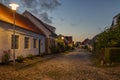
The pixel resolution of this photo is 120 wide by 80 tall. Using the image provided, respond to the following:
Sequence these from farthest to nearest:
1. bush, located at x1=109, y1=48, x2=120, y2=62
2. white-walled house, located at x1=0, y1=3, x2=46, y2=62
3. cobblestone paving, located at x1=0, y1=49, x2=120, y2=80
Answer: bush, located at x1=109, y1=48, x2=120, y2=62 < white-walled house, located at x1=0, y1=3, x2=46, y2=62 < cobblestone paving, located at x1=0, y1=49, x2=120, y2=80

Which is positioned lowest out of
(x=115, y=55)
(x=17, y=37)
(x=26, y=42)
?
(x=115, y=55)

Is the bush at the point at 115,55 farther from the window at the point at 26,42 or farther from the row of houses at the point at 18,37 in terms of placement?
the window at the point at 26,42

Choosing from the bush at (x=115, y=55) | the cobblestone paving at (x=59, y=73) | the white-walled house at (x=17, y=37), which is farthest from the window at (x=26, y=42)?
the bush at (x=115, y=55)

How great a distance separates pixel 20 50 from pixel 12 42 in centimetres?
250

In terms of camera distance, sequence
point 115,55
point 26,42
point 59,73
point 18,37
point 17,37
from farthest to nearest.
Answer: point 26,42, point 18,37, point 17,37, point 115,55, point 59,73

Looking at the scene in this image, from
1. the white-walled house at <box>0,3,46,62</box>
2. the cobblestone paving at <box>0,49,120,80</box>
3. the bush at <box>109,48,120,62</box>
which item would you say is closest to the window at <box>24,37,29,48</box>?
the white-walled house at <box>0,3,46,62</box>

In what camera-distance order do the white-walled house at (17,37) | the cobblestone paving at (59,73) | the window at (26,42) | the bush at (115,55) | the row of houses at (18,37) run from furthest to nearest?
the window at (26,42) → the bush at (115,55) → the row of houses at (18,37) → the white-walled house at (17,37) → the cobblestone paving at (59,73)

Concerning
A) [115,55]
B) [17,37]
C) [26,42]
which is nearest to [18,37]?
[17,37]

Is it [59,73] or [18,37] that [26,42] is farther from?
[59,73]

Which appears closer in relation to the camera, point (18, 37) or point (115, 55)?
point (115, 55)

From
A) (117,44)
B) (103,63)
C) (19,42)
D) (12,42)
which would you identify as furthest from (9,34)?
(117,44)

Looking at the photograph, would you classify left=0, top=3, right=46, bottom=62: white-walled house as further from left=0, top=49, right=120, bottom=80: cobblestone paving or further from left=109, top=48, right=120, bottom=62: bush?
left=109, top=48, right=120, bottom=62: bush

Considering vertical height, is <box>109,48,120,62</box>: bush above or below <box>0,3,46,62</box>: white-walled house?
below

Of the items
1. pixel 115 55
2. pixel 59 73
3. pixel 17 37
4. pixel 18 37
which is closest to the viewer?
pixel 59 73
